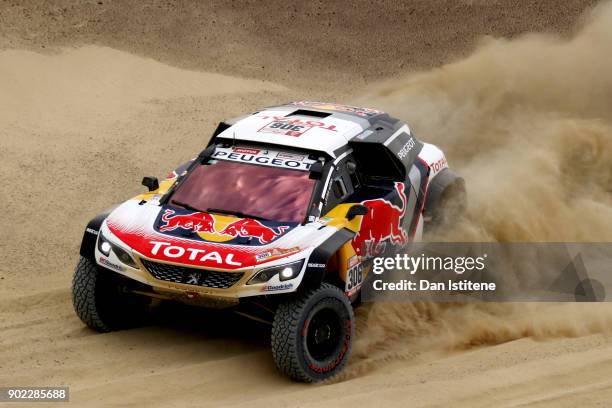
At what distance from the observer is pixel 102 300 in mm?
9539

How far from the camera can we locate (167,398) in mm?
8422

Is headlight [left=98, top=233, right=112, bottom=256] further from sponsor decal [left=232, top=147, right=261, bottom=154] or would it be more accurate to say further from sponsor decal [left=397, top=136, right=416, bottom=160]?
sponsor decal [left=397, top=136, right=416, bottom=160]

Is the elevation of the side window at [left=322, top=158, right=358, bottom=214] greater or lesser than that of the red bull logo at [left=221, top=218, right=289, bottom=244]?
greater

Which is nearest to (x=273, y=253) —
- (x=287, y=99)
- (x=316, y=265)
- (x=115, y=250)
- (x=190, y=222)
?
(x=316, y=265)

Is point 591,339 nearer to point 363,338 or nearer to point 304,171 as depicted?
point 363,338

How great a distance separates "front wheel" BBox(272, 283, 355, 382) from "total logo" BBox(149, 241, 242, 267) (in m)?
0.55

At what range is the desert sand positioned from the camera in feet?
29.0

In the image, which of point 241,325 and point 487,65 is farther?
point 487,65

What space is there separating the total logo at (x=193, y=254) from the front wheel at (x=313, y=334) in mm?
548

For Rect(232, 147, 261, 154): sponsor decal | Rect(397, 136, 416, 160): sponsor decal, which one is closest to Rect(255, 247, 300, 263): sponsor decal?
Rect(232, 147, 261, 154): sponsor decal

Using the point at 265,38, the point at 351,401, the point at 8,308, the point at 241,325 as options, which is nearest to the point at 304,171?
the point at 241,325

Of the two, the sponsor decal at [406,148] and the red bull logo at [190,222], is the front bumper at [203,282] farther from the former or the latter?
the sponsor decal at [406,148]

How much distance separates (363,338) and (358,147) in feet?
5.90

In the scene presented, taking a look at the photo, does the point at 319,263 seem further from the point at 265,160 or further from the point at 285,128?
the point at 285,128
